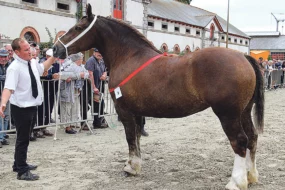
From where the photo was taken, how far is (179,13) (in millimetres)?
38062

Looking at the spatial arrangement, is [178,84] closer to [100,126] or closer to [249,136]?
[249,136]

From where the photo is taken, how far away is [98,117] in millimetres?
8023

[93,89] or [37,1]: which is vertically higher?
[37,1]

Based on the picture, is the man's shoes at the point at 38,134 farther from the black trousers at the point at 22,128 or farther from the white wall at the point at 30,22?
the white wall at the point at 30,22

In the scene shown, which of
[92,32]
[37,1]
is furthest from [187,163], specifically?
[37,1]

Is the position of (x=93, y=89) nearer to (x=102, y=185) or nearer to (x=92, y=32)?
(x=92, y=32)

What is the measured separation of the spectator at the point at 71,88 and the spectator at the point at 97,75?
0.54ft

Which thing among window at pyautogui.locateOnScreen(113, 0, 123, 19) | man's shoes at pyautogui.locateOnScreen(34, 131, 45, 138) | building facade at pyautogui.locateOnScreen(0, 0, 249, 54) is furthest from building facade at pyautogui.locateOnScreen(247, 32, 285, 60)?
man's shoes at pyautogui.locateOnScreen(34, 131, 45, 138)

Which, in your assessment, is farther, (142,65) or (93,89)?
(93,89)

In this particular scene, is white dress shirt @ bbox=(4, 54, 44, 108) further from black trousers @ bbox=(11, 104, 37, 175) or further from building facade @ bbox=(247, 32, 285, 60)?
building facade @ bbox=(247, 32, 285, 60)

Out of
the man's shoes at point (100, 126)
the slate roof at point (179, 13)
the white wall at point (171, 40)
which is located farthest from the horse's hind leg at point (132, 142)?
the slate roof at point (179, 13)

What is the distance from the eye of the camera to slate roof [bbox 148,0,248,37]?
32.9 metres

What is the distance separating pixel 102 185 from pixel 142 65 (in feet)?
5.13

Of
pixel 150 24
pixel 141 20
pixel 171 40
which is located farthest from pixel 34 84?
pixel 171 40
